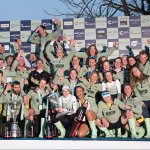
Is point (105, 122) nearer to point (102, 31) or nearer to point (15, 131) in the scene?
point (15, 131)

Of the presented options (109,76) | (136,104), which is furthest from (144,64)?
(136,104)

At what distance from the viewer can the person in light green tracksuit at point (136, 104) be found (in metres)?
7.00

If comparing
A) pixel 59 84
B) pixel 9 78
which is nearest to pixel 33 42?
pixel 9 78

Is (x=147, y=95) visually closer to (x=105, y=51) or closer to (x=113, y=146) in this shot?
(x=113, y=146)

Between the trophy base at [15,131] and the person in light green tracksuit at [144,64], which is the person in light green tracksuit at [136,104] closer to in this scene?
the person in light green tracksuit at [144,64]

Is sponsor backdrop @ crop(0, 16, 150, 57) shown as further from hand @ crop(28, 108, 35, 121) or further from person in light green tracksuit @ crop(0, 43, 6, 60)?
hand @ crop(28, 108, 35, 121)

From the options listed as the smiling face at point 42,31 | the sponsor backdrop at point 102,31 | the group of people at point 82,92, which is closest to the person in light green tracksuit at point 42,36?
the smiling face at point 42,31

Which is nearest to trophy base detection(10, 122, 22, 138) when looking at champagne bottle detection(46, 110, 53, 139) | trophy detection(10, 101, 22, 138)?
trophy detection(10, 101, 22, 138)

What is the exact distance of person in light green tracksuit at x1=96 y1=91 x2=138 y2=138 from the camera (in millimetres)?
7023

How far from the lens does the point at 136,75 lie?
7480 millimetres

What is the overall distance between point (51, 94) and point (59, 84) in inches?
29.5

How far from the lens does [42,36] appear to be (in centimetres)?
973

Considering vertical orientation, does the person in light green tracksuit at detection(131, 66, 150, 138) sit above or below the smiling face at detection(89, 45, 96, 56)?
below

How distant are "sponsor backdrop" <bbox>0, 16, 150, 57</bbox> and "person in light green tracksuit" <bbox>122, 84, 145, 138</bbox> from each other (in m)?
2.60
